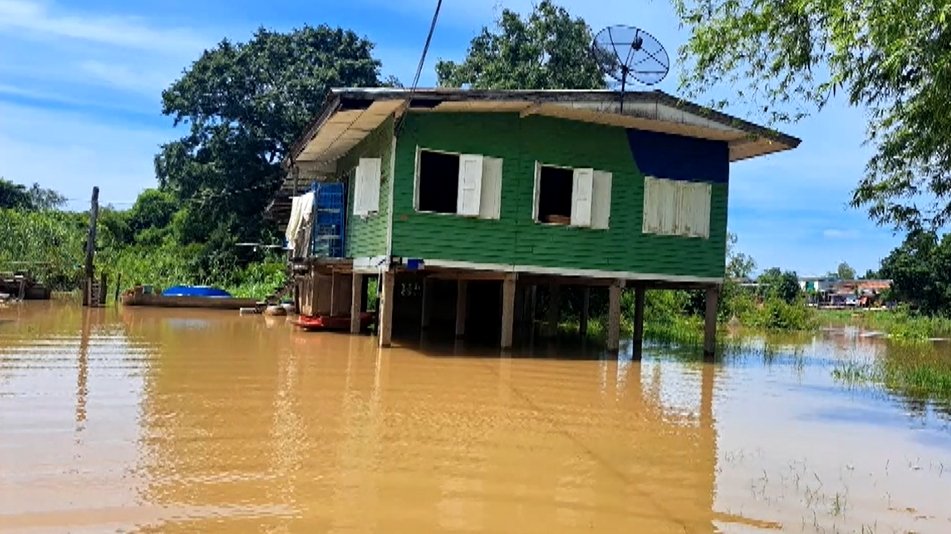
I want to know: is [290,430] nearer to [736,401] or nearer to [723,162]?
[736,401]

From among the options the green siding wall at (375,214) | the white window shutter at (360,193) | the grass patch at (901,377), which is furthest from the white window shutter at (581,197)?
the grass patch at (901,377)

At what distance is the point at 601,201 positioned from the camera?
14328 mm

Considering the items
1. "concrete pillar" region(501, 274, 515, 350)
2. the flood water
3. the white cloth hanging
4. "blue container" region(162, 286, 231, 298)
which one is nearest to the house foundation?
"concrete pillar" region(501, 274, 515, 350)

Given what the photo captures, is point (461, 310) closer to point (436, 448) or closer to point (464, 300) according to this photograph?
point (464, 300)

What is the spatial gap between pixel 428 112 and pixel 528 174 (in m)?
1.98

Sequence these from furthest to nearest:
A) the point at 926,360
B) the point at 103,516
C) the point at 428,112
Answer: the point at 926,360, the point at 428,112, the point at 103,516

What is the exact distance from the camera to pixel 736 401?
32.6ft

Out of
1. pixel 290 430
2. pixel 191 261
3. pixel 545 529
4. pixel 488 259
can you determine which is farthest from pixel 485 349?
pixel 191 261

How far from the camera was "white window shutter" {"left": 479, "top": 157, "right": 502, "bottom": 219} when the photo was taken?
1361 centimetres

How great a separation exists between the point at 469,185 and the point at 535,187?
1186mm

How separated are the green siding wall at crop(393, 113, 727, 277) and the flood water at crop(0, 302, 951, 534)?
2.30 m

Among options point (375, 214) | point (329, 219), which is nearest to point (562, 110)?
point (375, 214)

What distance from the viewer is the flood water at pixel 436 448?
4688 millimetres

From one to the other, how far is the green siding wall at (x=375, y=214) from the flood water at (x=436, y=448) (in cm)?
282
